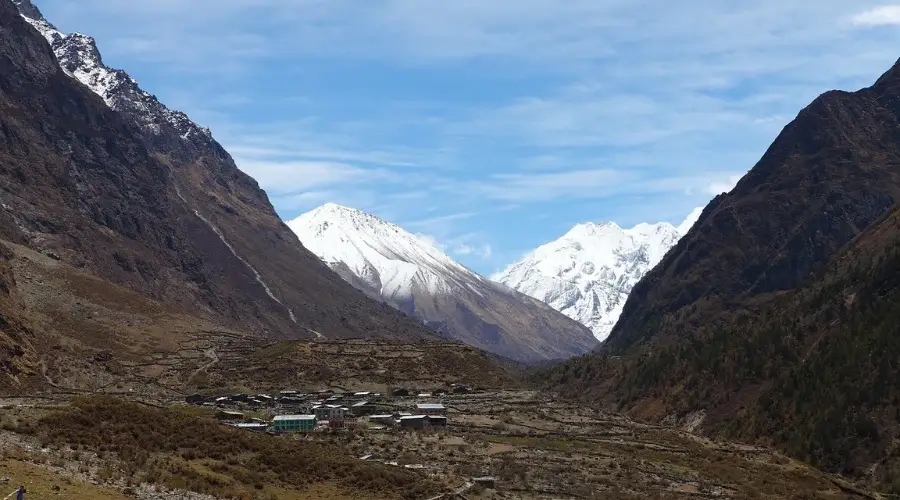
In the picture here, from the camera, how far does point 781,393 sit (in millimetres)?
123688

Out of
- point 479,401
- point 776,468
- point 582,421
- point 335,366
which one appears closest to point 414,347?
point 335,366

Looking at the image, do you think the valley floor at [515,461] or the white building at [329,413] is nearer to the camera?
the valley floor at [515,461]

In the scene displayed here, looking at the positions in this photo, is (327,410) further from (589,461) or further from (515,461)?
(589,461)

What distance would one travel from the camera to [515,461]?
79.6 meters

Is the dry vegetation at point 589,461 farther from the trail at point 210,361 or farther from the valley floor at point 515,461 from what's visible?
the trail at point 210,361

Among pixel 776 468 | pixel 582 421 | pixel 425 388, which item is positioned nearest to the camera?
pixel 776 468

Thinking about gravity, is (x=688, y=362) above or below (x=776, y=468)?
above

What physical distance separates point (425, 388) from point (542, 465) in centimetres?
6481

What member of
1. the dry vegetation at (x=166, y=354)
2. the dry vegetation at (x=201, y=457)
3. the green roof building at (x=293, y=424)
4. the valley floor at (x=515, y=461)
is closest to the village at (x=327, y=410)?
the green roof building at (x=293, y=424)

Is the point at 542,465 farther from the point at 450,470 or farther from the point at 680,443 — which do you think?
the point at 680,443

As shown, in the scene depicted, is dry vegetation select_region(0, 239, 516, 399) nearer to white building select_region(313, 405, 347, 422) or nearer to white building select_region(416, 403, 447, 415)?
white building select_region(313, 405, 347, 422)

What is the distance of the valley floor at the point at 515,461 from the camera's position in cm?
4916

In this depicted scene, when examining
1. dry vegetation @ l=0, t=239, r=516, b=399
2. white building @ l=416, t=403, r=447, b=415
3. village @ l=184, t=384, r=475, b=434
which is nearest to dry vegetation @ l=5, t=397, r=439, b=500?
village @ l=184, t=384, r=475, b=434

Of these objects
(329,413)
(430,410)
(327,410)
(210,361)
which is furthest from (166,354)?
(430,410)
